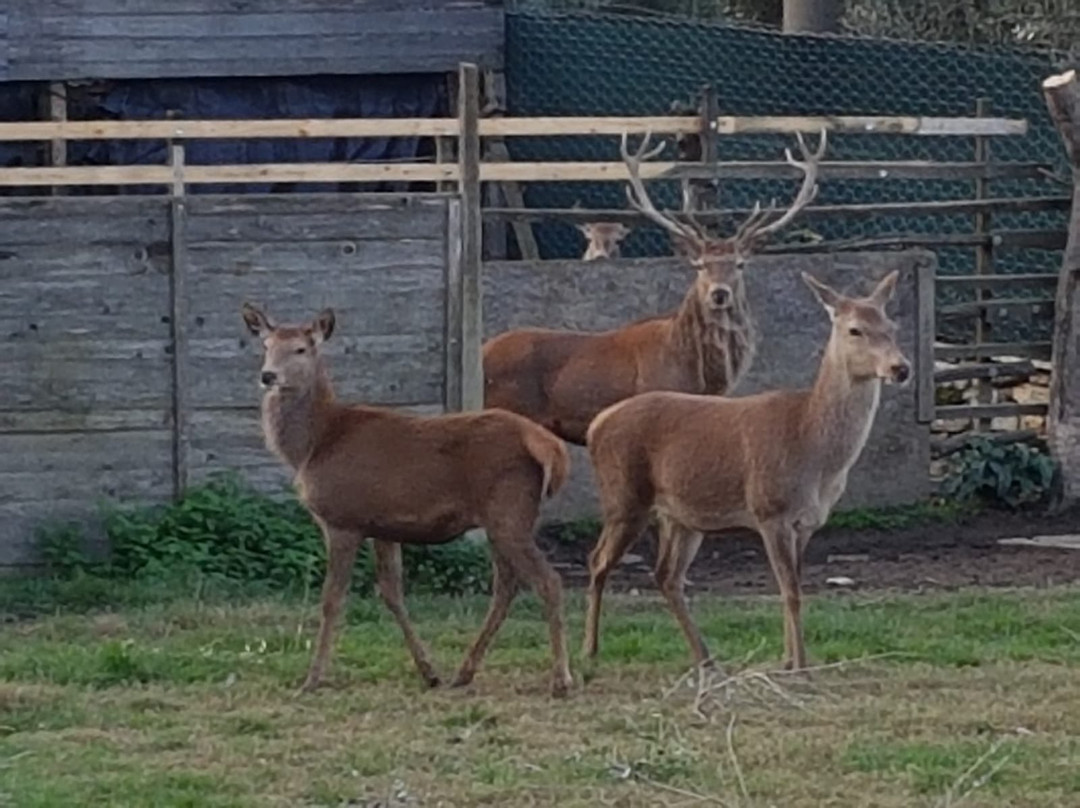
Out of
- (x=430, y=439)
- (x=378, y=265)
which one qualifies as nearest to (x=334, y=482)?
(x=430, y=439)

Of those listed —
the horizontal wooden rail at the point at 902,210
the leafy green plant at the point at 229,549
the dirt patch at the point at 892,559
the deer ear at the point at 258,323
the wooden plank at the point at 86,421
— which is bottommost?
the dirt patch at the point at 892,559

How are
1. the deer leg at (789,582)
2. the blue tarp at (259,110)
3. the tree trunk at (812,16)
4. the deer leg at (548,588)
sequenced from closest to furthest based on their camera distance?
the deer leg at (548,588)
the deer leg at (789,582)
the blue tarp at (259,110)
the tree trunk at (812,16)

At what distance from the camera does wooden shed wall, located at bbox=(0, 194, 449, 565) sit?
447 inches

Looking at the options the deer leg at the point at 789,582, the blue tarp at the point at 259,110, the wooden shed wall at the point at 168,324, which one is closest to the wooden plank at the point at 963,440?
the wooden shed wall at the point at 168,324

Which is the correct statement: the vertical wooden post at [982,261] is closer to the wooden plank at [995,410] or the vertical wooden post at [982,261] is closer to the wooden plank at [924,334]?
the wooden plank at [995,410]

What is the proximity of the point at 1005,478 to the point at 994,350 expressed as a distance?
1114mm

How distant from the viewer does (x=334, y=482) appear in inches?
369

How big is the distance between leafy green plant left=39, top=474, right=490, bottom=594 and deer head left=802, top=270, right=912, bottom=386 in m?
2.22

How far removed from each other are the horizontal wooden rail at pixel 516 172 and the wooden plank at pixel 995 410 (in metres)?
1.34

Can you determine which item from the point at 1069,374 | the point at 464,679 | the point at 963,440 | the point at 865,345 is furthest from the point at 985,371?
the point at 464,679

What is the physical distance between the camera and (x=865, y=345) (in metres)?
9.97

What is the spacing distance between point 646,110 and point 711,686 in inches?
408

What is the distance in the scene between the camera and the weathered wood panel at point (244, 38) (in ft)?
67.1

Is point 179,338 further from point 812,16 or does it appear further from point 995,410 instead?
point 812,16
